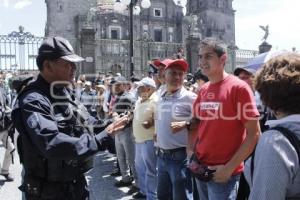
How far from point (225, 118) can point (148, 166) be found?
2.31 meters

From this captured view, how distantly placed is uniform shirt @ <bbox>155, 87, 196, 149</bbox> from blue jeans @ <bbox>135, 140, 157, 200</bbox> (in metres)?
0.92

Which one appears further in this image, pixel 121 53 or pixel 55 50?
pixel 121 53

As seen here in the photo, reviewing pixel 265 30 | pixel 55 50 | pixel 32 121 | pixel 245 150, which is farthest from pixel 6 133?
pixel 265 30

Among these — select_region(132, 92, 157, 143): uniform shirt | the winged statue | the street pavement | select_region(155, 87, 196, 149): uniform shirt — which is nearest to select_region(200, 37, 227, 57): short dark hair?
select_region(155, 87, 196, 149): uniform shirt

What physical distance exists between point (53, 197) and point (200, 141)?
1.43 m

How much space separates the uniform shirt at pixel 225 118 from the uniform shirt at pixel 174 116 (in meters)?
0.86

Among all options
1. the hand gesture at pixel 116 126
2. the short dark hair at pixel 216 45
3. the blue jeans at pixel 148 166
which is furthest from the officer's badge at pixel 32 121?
the blue jeans at pixel 148 166

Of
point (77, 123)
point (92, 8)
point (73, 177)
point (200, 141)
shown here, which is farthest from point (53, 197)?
point (92, 8)

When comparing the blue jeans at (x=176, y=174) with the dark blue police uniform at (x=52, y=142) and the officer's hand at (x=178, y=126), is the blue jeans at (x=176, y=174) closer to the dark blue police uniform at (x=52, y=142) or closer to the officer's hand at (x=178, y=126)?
the officer's hand at (x=178, y=126)

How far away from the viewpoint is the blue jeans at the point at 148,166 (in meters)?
5.10

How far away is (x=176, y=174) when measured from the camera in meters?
4.14

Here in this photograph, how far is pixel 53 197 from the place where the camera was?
2674mm

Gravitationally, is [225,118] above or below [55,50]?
below

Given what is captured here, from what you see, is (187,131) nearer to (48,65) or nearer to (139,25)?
(48,65)
